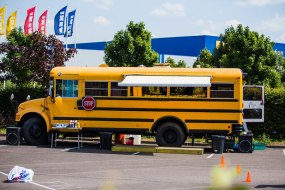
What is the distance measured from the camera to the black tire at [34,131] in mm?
18906

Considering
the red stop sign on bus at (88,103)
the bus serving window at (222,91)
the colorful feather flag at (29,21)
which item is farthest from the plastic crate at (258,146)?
the colorful feather flag at (29,21)

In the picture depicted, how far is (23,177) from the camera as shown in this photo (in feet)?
35.8

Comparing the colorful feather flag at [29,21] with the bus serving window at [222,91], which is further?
the colorful feather flag at [29,21]

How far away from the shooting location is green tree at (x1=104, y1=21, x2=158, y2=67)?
123 feet

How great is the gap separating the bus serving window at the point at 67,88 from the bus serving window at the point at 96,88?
0.45m

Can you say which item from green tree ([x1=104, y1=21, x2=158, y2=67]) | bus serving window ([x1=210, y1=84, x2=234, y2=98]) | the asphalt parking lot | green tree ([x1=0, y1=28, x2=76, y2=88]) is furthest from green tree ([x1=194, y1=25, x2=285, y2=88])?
bus serving window ([x1=210, y1=84, x2=234, y2=98])

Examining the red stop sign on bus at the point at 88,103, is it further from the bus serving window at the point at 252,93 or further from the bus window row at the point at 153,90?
the bus serving window at the point at 252,93

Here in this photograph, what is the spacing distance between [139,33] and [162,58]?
116ft

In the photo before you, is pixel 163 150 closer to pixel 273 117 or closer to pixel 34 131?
pixel 34 131

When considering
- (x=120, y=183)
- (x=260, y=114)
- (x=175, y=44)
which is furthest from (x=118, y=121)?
(x=175, y=44)

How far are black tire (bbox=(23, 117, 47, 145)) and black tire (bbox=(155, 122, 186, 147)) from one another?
4314mm

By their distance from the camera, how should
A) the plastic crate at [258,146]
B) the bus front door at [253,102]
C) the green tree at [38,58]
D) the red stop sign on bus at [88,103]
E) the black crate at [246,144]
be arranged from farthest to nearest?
1. the green tree at [38,58]
2. the bus front door at [253,102]
3. the plastic crate at [258,146]
4. the red stop sign on bus at [88,103]
5. the black crate at [246,144]

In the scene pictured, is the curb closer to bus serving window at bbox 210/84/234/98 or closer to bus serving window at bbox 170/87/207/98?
bus serving window at bbox 170/87/207/98

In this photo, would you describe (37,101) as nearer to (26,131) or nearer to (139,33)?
(26,131)
